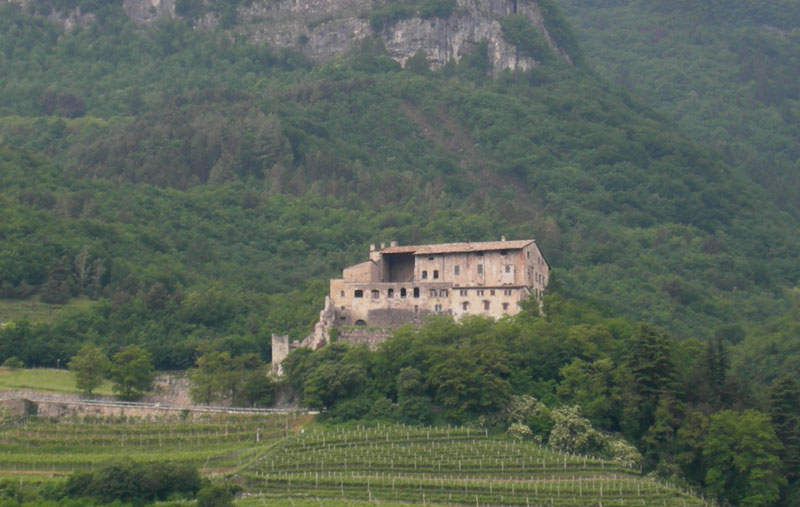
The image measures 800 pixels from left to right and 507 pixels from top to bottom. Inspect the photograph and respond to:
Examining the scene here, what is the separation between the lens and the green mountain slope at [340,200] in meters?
118

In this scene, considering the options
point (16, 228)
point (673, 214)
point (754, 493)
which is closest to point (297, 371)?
point (754, 493)

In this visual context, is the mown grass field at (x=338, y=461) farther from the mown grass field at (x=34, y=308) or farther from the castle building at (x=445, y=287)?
the mown grass field at (x=34, y=308)

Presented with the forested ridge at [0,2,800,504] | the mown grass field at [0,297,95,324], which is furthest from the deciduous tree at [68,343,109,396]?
the mown grass field at [0,297,95,324]

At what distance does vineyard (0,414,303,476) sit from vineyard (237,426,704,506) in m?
3.04

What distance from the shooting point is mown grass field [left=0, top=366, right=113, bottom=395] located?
301 feet

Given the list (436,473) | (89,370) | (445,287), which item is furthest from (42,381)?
(436,473)

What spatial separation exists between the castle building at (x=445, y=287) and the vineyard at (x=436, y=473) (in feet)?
49.3

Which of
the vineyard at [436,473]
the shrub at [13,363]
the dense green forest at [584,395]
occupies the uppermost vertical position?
the shrub at [13,363]

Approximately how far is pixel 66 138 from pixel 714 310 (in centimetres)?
8549

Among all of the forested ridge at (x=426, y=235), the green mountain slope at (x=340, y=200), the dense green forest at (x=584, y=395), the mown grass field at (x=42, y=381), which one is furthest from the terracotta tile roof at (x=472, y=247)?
the mown grass field at (x=42, y=381)

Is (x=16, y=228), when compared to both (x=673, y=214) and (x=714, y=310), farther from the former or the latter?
(x=673, y=214)

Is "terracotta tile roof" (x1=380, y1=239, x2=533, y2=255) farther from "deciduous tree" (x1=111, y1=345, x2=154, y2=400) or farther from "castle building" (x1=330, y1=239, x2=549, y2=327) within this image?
"deciduous tree" (x1=111, y1=345, x2=154, y2=400)

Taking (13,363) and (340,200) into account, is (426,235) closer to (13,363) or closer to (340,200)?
(340,200)

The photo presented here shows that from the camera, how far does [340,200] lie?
15650 centimetres
